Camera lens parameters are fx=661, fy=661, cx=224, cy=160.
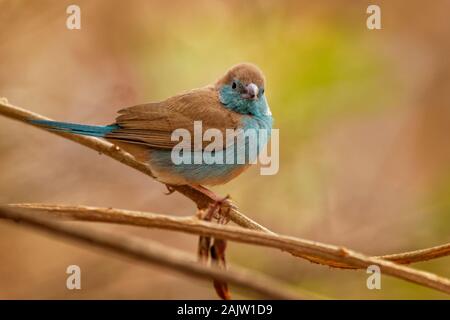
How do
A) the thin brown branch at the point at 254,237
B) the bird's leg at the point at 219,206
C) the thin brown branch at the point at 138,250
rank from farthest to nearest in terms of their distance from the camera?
the bird's leg at the point at 219,206
the thin brown branch at the point at 254,237
the thin brown branch at the point at 138,250

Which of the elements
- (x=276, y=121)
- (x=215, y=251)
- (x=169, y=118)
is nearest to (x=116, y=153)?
(x=169, y=118)

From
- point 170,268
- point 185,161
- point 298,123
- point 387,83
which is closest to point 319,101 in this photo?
point 298,123

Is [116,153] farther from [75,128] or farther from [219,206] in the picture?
[219,206]

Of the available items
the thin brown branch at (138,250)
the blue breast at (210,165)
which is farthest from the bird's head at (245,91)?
the thin brown branch at (138,250)

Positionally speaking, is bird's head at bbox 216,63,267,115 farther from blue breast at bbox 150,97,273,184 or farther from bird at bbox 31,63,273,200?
blue breast at bbox 150,97,273,184

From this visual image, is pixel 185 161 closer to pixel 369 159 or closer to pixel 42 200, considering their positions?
pixel 42 200

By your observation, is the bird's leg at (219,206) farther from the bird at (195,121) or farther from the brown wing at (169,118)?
the brown wing at (169,118)
